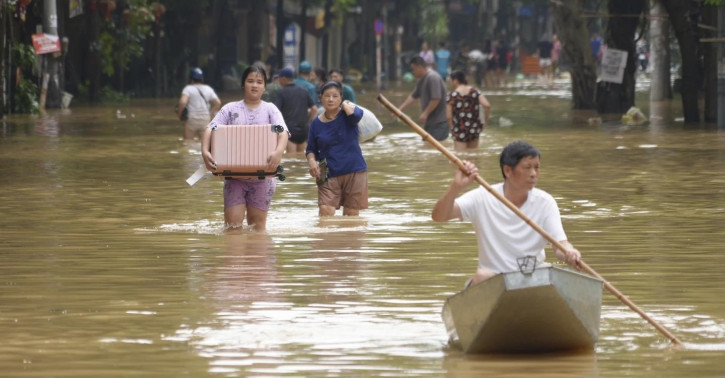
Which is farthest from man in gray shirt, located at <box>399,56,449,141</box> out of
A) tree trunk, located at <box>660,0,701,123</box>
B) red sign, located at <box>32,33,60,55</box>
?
Answer: red sign, located at <box>32,33,60,55</box>

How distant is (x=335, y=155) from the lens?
14.5 metres

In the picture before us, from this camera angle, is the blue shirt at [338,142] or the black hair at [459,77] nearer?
the blue shirt at [338,142]

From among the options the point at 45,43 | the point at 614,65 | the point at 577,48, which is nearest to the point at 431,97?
the point at 614,65

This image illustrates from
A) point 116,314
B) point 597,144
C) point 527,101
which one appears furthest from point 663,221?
point 527,101

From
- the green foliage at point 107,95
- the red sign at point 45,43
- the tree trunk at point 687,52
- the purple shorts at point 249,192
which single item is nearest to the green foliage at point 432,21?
the green foliage at point 107,95

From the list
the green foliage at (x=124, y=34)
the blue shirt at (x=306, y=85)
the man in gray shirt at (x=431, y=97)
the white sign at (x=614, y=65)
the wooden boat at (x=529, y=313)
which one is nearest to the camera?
the wooden boat at (x=529, y=313)

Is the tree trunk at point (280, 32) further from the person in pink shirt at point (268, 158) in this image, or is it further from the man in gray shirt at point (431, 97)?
the person in pink shirt at point (268, 158)

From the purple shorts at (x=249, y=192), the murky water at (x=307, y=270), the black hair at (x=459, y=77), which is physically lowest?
the murky water at (x=307, y=270)

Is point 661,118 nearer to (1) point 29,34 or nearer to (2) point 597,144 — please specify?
(2) point 597,144

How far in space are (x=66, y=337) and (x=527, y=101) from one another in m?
37.2

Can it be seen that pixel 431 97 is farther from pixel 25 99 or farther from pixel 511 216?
pixel 511 216

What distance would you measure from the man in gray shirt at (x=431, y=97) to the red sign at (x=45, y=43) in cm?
1387

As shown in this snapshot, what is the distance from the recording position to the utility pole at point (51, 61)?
37031mm

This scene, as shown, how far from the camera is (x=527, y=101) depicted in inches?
1783
